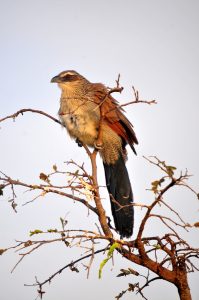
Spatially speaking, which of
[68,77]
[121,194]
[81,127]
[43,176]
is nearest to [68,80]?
[68,77]

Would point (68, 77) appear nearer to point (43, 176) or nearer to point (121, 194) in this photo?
point (121, 194)

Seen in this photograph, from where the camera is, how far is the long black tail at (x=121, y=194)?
344 cm

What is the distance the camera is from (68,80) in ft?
15.8

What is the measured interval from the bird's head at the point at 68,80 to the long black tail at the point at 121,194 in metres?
1.14

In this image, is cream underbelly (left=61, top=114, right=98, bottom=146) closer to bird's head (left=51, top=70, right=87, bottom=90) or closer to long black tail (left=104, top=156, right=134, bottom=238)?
long black tail (left=104, top=156, right=134, bottom=238)

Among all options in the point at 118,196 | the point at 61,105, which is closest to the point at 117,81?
the point at 118,196

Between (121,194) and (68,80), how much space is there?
5.75ft

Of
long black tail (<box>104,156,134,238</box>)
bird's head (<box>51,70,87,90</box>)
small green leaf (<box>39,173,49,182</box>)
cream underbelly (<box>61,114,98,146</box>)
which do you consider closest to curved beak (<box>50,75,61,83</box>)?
bird's head (<box>51,70,87,90</box>)

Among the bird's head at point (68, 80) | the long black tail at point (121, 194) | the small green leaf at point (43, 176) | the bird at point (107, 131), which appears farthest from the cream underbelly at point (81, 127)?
the small green leaf at point (43, 176)

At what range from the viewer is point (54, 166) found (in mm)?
2293

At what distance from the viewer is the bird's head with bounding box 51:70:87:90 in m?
4.76

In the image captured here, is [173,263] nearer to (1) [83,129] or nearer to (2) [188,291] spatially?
(2) [188,291]

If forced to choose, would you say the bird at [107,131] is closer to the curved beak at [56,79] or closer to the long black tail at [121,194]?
the long black tail at [121,194]

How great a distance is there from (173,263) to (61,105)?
2783 mm
